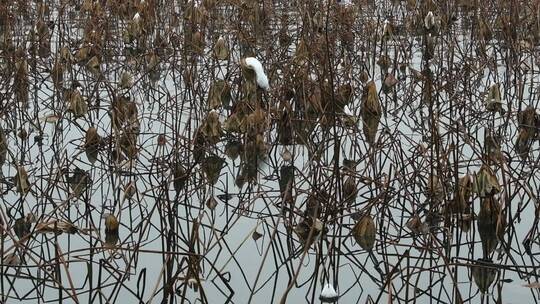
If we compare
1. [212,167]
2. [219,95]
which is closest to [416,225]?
[212,167]

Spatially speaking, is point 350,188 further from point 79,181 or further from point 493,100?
point 493,100

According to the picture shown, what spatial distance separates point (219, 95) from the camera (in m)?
4.68

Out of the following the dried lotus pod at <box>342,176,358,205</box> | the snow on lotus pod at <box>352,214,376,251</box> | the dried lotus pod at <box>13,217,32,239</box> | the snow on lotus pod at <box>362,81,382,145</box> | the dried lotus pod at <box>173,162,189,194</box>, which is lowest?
the snow on lotus pod at <box>352,214,376,251</box>

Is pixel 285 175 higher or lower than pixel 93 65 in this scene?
lower

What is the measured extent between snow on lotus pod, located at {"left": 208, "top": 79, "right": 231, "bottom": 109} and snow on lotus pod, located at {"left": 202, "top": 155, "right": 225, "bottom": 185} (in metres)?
0.60

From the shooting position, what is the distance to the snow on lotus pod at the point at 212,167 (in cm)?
381

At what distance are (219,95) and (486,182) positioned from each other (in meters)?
1.86

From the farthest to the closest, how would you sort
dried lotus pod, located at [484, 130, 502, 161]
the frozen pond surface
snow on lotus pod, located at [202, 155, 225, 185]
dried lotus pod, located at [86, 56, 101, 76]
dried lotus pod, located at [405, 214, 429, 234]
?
dried lotus pod, located at [86, 56, 101, 76] → snow on lotus pod, located at [202, 155, 225, 185] → dried lotus pod, located at [484, 130, 502, 161] → dried lotus pod, located at [405, 214, 429, 234] → the frozen pond surface

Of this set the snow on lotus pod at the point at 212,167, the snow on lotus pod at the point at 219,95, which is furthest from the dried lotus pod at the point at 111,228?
the snow on lotus pod at the point at 219,95

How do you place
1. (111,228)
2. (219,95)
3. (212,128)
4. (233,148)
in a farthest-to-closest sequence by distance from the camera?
(219,95), (233,148), (212,128), (111,228)

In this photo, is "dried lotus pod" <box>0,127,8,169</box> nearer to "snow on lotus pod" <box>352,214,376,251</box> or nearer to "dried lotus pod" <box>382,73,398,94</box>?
"snow on lotus pod" <box>352,214,376,251</box>

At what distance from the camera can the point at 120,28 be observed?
766 centimetres

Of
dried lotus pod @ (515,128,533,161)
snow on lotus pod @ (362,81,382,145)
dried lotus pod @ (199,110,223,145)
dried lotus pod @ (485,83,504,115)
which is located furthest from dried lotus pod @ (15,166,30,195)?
dried lotus pod @ (485,83,504,115)

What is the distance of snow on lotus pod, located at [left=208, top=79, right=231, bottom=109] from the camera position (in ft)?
15.2
